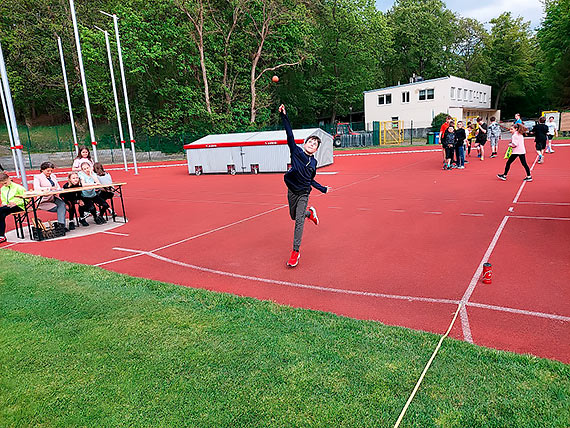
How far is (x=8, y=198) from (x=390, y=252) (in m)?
8.26

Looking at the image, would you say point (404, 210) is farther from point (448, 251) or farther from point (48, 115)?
point (48, 115)

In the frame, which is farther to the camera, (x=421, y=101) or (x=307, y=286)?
(x=421, y=101)

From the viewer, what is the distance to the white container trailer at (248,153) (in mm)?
20281

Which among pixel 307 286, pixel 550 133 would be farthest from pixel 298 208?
pixel 550 133

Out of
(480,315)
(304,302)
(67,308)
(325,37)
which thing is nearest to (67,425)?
(67,308)

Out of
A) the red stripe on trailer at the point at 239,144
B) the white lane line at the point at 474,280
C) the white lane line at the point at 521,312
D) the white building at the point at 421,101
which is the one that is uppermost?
the white building at the point at 421,101

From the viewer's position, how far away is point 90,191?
9.82 metres

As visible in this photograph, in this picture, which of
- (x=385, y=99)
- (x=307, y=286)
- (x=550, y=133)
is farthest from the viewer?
(x=385, y=99)

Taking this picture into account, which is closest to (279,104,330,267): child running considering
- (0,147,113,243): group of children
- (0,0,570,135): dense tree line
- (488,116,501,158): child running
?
(0,147,113,243): group of children

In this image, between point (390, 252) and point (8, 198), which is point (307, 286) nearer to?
point (390, 252)

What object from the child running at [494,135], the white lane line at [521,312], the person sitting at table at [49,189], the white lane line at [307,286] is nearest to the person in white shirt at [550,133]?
the child running at [494,135]

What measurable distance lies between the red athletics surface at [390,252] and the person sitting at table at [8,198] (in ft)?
2.89

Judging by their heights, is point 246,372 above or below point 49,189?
below

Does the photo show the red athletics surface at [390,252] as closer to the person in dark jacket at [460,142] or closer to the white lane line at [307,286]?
the white lane line at [307,286]
